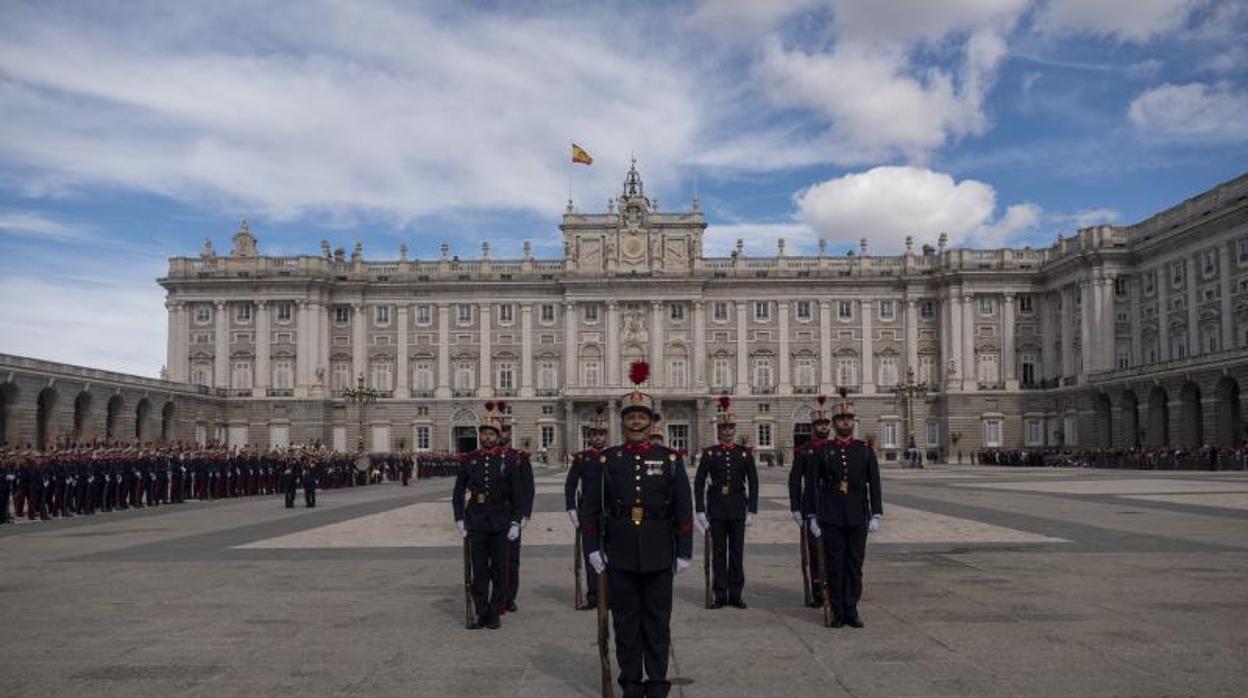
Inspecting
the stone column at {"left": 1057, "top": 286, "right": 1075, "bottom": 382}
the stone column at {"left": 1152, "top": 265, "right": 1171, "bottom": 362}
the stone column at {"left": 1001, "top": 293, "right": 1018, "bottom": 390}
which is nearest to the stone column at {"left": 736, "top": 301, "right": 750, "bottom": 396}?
the stone column at {"left": 1001, "top": 293, "right": 1018, "bottom": 390}

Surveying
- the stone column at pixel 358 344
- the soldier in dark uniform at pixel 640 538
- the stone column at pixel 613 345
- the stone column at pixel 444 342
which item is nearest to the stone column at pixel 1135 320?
the stone column at pixel 613 345

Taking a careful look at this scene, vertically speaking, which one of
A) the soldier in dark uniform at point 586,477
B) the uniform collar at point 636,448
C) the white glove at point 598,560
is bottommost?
the white glove at point 598,560

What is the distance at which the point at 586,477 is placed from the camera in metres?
8.79

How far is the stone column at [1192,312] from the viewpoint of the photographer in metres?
63.5

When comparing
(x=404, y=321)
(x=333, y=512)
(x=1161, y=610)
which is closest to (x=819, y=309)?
(x=404, y=321)

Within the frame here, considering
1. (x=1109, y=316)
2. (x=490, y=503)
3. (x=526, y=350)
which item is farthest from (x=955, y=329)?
(x=490, y=503)

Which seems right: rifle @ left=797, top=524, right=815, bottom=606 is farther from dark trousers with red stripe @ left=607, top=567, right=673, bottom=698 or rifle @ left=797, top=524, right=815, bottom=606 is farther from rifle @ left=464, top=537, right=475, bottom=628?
dark trousers with red stripe @ left=607, top=567, right=673, bottom=698

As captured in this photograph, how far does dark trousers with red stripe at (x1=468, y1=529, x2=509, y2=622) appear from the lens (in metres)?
10.6

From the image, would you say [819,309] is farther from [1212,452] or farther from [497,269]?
[1212,452]

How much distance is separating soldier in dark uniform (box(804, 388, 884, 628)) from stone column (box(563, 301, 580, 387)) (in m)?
71.6

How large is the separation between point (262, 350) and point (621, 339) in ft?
89.4

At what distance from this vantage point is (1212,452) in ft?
174

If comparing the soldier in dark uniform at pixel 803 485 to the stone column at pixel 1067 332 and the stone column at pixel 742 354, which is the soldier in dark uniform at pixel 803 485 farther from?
the stone column at pixel 742 354

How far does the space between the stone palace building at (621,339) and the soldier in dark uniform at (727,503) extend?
6793cm
